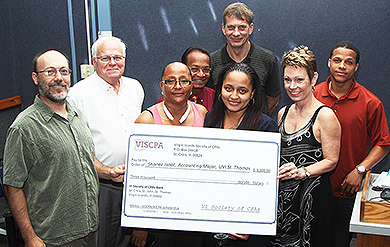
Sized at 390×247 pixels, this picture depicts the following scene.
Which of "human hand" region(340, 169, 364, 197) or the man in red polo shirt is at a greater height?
the man in red polo shirt

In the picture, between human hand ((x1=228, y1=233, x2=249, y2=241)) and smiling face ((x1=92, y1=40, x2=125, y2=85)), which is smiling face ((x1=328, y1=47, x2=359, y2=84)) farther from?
smiling face ((x1=92, y1=40, x2=125, y2=85))

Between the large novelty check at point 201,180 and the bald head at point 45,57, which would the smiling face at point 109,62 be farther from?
the large novelty check at point 201,180

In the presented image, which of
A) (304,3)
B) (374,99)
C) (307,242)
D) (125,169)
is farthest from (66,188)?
(304,3)

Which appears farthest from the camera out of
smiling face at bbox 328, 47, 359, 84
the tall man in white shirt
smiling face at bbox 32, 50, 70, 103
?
smiling face at bbox 328, 47, 359, 84

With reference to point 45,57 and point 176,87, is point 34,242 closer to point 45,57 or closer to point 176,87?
point 45,57

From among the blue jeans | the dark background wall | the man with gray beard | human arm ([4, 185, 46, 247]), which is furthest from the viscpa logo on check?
the dark background wall

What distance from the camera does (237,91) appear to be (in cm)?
187

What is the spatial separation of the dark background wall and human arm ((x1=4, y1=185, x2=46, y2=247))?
2.25 m

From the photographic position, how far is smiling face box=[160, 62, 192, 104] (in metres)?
2.02

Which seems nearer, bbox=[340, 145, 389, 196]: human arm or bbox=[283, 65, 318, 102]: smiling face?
bbox=[283, 65, 318, 102]: smiling face

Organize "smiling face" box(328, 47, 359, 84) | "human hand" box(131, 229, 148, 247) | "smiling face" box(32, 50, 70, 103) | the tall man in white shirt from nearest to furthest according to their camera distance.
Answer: "smiling face" box(32, 50, 70, 103) < "human hand" box(131, 229, 148, 247) < the tall man in white shirt < "smiling face" box(328, 47, 359, 84)

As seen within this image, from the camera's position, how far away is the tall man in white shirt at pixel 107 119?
2357mm

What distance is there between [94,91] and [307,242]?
1.69 m

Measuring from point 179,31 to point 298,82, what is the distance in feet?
6.68
